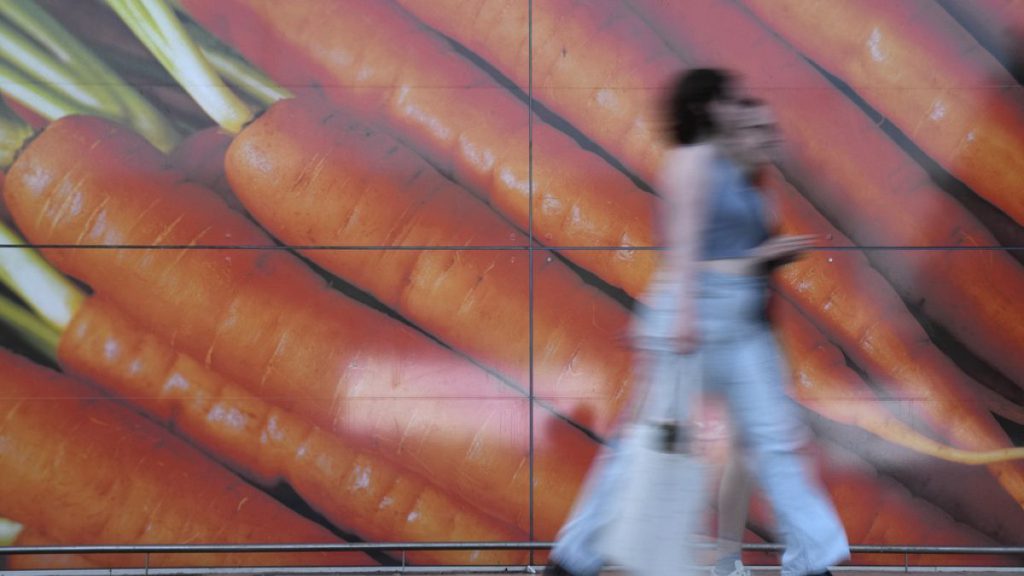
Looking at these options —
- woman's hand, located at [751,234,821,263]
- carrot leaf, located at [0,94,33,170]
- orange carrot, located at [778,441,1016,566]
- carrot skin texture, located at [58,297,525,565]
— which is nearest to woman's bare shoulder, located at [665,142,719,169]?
woman's hand, located at [751,234,821,263]

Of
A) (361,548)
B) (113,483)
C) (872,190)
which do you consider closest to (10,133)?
(113,483)

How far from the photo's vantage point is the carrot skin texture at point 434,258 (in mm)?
4008

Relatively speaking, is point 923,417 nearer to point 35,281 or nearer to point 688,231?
point 688,231

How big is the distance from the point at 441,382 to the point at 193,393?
914 millimetres

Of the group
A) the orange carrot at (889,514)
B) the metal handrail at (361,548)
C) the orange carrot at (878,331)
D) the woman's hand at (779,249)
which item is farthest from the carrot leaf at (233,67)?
the orange carrot at (889,514)

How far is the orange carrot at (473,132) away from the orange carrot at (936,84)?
0.93 meters

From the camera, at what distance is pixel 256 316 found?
13.1 ft

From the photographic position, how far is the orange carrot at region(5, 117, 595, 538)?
3965 mm

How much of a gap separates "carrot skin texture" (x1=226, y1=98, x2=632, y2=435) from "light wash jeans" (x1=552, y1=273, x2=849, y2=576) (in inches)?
47.3

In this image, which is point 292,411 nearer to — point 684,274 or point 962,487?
point 684,274

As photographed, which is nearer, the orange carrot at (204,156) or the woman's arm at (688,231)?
the woman's arm at (688,231)

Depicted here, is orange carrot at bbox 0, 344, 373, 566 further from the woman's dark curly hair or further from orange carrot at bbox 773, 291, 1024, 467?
the woman's dark curly hair

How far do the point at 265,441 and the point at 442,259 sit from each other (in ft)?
3.07

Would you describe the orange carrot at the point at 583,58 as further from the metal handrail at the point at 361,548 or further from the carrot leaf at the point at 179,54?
the metal handrail at the point at 361,548
